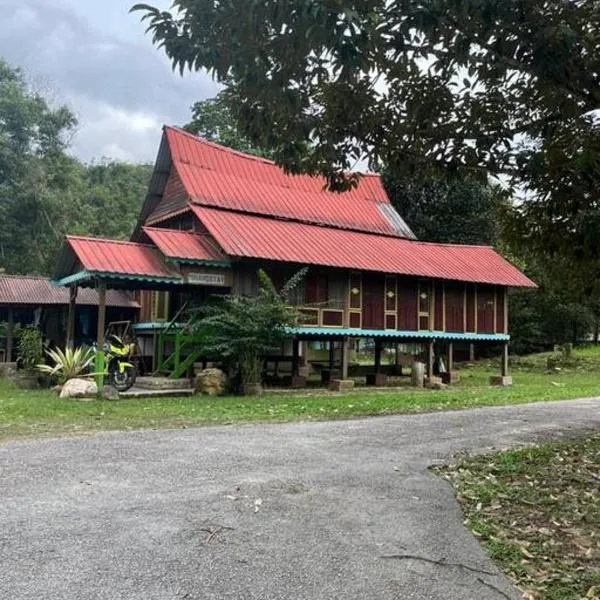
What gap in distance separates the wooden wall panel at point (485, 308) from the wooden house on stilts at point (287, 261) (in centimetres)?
4

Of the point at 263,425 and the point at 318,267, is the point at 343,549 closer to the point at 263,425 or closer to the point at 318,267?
the point at 263,425

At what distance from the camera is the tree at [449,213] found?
30.8 m

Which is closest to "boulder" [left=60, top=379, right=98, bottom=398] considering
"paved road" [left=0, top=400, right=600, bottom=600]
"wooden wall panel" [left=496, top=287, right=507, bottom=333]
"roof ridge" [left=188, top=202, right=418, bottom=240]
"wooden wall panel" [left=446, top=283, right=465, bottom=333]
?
"paved road" [left=0, top=400, right=600, bottom=600]

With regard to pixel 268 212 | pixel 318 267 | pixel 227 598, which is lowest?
pixel 227 598

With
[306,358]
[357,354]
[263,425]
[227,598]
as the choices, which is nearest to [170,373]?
[263,425]

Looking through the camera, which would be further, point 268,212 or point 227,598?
point 268,212

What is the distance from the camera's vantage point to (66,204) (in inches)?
1361

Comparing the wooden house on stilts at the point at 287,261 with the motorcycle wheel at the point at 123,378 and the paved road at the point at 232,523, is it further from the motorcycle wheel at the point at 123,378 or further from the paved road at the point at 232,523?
the paved road at the point at 232,523

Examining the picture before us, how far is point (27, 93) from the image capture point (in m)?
35.3

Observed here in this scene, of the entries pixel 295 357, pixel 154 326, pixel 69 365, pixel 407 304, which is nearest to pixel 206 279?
pixel 154 326

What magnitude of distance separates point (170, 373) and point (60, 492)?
1071cm

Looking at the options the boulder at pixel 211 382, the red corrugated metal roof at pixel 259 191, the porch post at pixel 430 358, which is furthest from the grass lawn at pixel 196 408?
the red corrugated metal roof at pixel 259 191

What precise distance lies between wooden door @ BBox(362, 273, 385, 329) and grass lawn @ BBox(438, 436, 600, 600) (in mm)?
10826

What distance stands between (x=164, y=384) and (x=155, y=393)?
825 mm
